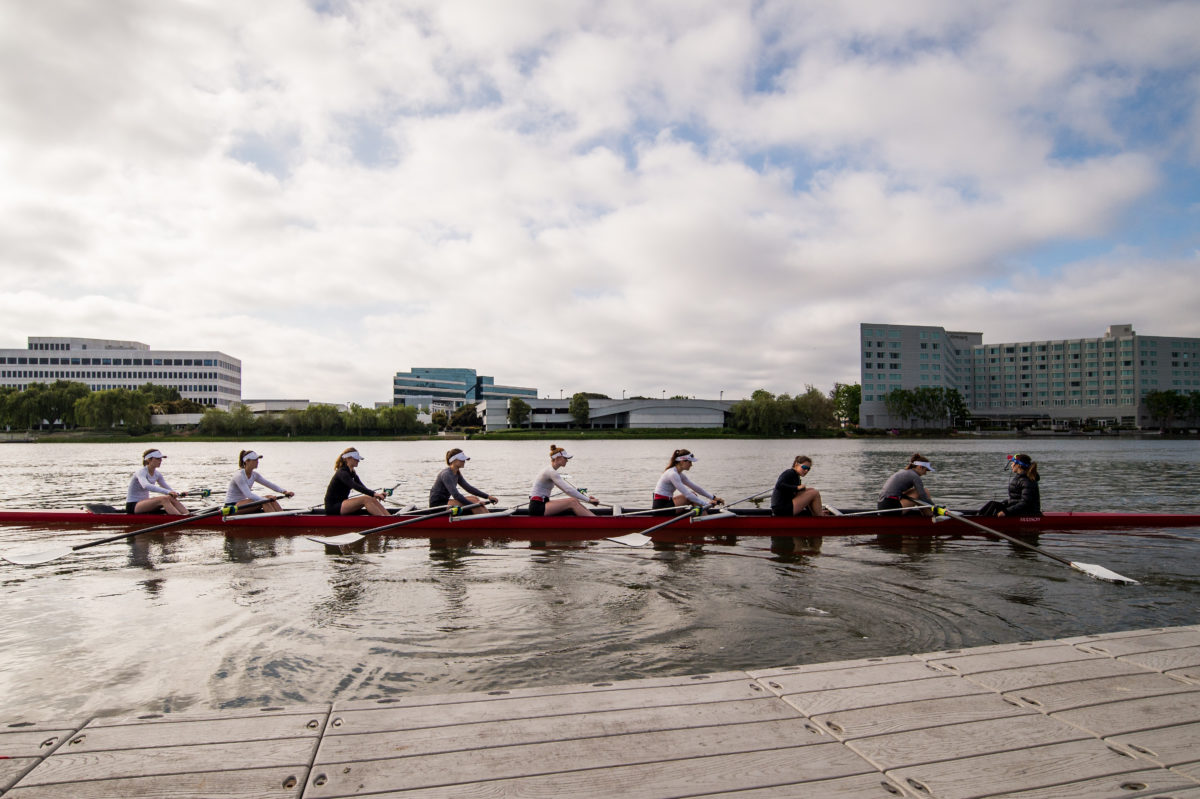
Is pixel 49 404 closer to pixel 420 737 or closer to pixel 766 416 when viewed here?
pixel 766 416

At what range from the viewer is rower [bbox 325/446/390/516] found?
14.1 m

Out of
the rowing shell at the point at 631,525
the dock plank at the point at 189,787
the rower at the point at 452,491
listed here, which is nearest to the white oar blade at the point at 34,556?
the rowing shell at the point at 631,525

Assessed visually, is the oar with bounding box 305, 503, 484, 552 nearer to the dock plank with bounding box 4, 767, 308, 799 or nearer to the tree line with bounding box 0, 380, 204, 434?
the dock plank with bounding box 4, 767, 308, 799

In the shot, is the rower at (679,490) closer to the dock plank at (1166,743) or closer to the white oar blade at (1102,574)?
the white oar blade at (1102,574)

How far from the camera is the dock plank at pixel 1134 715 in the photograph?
3.61m

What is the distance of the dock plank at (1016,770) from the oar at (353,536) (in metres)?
11.1

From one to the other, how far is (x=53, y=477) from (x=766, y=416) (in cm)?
10251

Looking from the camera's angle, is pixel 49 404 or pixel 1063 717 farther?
pixel 49 404

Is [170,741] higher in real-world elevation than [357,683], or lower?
higher

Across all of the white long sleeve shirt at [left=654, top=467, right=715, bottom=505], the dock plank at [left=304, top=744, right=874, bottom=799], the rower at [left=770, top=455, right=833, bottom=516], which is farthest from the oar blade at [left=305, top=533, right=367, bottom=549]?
the dock plank at [left=304, top=744, right=874, bottom=799]

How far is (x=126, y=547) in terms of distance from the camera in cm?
1338

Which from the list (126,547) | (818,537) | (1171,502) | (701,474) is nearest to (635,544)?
(818,537)

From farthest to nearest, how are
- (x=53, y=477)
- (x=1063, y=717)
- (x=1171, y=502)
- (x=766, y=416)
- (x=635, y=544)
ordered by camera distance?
(x=766, y=416) → (x=53, y=477) → (x=1171, y=502) → (x=635, y=544) → (x=1063, y=717)

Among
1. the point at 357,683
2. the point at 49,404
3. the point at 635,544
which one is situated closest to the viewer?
the point at 357,683
